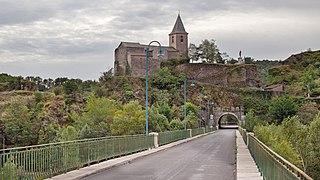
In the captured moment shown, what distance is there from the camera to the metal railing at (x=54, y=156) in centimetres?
1152

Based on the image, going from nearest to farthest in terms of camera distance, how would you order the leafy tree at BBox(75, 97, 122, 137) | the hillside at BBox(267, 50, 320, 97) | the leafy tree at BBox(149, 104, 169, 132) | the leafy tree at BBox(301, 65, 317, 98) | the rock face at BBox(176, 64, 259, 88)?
1. the leafy tree at BBox(75, 97, 122, 137)
2. the leafy tree at BBox(149, 104, 169, 132)
3. the leafy tree at BBox(301, 65, 317, 98)
4. the rock face at BBox(176, 64, 259, 88)
5. the hillside at BBox(267, 50, 320, 97)

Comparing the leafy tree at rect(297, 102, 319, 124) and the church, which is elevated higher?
the church

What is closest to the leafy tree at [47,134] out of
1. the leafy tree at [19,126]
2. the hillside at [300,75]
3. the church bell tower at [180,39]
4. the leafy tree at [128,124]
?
the leafy tree at [19,126]

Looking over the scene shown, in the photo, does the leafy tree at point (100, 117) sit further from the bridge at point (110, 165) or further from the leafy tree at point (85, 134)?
the bridge at point (110, 165)

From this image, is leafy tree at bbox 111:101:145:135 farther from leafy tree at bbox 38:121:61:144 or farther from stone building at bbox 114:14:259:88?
stone building at bbox 114:14:259:88

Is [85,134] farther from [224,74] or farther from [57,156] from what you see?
[224,74]

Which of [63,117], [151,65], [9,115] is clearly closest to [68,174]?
[9,115]

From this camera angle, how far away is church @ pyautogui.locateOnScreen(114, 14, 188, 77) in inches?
4198

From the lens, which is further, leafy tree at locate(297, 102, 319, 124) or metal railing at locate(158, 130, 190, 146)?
leafy tree at locate(297, 102, 319, 124)

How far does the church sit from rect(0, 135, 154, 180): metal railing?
267 feet

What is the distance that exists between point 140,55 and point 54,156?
92664 mm

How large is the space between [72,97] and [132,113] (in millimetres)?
43840

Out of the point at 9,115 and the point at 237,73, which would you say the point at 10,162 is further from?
the point at 237,73

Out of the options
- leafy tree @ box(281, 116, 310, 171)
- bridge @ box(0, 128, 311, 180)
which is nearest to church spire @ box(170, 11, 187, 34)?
leafy tree @ box(281, 116, 310, 171)
